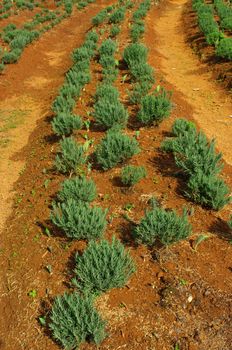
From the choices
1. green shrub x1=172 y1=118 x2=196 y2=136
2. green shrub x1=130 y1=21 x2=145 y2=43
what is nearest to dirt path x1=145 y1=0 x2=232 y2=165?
green shrub x1=130 y1=21 x2=145 y2=43

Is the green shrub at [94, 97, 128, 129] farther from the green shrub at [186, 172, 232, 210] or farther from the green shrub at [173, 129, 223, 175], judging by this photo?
the green shrub at [186, 172, 232, 210]

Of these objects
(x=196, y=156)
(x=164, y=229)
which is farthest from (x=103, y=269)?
(x=196, y=156)

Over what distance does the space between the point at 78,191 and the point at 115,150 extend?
1.19 m

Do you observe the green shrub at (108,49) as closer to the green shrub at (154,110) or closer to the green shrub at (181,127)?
the green shrub at (154,110)

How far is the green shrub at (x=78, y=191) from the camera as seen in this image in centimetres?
562

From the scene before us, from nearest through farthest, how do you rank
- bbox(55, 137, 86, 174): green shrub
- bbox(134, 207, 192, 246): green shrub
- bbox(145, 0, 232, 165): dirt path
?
bbox(134, 207, 192, 246): green shrub < bbox(55, 137, 86, 174): green shrub < bbox(145, 0, 232, 165): dirt path

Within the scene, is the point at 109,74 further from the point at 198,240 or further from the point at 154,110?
the point at 198,240

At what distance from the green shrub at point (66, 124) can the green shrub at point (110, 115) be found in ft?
1.29

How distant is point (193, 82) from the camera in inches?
444

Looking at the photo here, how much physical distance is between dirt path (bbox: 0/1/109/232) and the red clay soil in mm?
412

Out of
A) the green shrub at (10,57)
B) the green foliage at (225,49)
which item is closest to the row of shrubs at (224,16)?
the green foliage at (225,49)

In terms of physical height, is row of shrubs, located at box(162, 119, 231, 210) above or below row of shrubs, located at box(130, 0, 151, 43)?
above

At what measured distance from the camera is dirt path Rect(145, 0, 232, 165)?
851 centimetres

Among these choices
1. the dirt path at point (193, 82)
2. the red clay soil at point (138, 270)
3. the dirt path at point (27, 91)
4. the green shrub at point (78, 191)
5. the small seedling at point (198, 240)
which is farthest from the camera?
the dirt path at point (193, 82)
